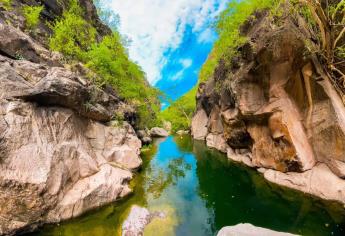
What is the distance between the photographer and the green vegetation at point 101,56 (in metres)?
31.5

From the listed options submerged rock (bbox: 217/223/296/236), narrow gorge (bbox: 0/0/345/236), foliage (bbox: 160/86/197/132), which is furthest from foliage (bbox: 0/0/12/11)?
foliage (bbox: 160/86/197/132)

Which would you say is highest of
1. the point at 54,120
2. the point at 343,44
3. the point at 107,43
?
the point at 107,43

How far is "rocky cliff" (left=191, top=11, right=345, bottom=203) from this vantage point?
16500 mm

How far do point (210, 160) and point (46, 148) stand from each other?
21284 millimetres

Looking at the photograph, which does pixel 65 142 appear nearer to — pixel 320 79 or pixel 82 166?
pixel 82 166

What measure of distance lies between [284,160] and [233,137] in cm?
1032

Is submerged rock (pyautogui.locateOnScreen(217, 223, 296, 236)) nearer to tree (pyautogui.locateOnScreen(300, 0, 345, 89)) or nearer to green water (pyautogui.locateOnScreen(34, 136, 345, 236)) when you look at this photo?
green water (pyautogui.locateOnScreen(34, 136, 345, 236))

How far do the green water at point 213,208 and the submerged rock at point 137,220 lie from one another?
0.39 meters

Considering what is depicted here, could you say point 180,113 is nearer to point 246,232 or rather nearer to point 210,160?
point 210,160

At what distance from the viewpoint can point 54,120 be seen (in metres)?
15.8

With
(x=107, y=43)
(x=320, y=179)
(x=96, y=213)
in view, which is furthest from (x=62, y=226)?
(x=107, y=43)

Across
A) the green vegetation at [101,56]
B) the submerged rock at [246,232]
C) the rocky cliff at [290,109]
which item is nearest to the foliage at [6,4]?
the green vegetation at [101,56]

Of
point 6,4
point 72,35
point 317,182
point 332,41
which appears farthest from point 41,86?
point 72,35

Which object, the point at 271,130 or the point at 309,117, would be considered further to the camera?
the point at 271,130
